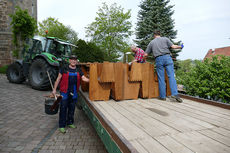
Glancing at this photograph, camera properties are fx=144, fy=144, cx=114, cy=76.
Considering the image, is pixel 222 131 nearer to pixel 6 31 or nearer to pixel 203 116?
pixel 203 116

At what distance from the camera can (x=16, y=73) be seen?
858 cm

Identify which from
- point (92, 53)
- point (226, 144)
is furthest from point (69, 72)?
point (92, 53)

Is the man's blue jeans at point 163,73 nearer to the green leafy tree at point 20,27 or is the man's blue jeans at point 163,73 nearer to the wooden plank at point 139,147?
the wooden plank at point 139,147

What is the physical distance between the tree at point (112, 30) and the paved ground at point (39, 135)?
20808 mm

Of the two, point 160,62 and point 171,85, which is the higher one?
point 160,62

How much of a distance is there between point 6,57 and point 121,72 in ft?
56.3

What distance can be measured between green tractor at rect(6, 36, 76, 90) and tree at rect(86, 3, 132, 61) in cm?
1689

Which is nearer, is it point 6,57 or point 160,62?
point 160,62

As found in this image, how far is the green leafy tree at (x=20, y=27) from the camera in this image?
13.8 m

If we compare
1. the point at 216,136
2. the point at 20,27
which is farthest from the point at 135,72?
the point at 20,27

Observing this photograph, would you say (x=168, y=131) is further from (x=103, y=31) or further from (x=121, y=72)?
(x=103, y=31)

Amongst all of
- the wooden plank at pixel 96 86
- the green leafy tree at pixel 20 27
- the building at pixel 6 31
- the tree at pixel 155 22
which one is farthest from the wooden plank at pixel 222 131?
the building at pixel 6 31

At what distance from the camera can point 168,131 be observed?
1704 millimetres

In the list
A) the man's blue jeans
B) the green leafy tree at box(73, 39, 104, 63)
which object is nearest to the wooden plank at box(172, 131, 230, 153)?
the man's blue jeans
